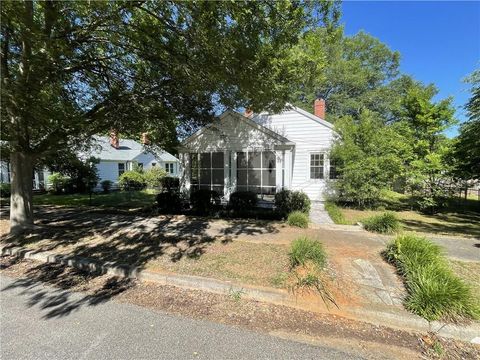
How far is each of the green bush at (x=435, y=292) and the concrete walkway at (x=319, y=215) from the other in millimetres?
4573

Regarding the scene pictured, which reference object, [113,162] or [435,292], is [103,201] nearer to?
[113,162]

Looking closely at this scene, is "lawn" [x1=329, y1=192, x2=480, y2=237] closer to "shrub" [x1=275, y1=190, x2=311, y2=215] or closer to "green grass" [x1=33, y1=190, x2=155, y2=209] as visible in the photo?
"shrub" [x1=275, y1=190, x2=311, y2=215]

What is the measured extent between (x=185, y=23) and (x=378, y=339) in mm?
6203

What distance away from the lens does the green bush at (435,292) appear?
11.1ft

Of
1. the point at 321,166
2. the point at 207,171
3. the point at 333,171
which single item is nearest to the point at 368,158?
the point at 333,171

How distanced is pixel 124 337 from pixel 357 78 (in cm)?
3412

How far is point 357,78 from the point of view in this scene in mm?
30500

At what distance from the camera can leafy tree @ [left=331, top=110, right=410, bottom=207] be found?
1177 cm

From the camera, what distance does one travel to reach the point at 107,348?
287 cm

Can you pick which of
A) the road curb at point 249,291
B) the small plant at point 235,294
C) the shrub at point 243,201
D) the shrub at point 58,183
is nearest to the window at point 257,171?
the shrub at point 243,201

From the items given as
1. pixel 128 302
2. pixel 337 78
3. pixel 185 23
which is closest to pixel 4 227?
pixel 128 302

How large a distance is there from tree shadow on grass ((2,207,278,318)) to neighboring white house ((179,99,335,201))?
4303 mm

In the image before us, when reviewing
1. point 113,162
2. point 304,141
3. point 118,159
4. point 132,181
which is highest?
point 304,141

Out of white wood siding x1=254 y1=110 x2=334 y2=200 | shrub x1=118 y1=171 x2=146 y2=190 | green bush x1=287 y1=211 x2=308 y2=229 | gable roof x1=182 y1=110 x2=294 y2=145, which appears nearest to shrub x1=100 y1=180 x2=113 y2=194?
shrub x1=118 y1=171 x2=146 y2=190
